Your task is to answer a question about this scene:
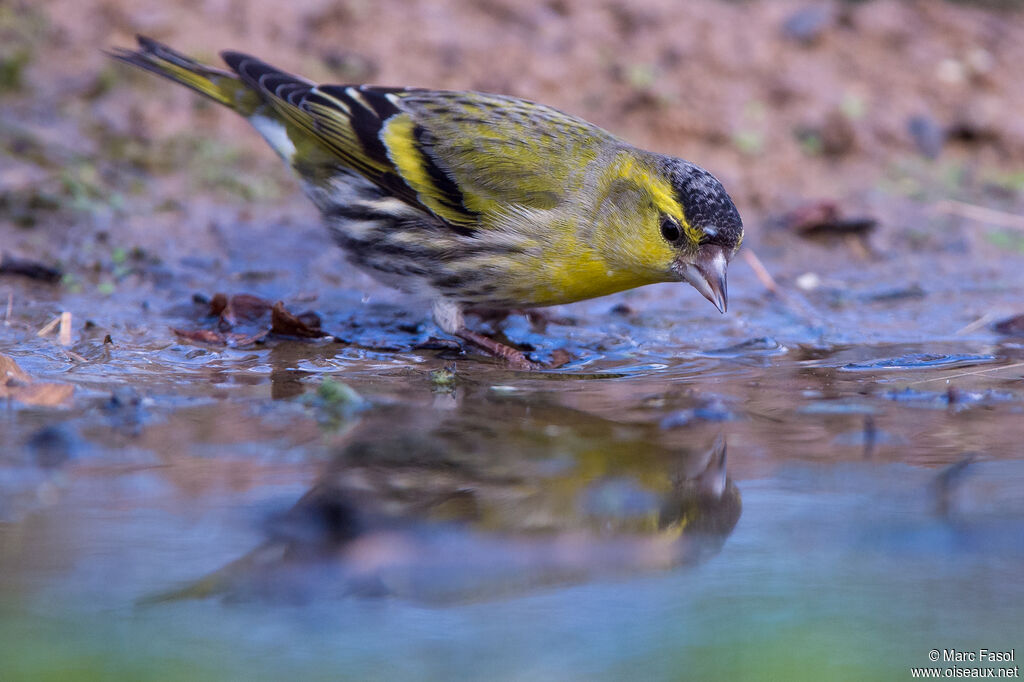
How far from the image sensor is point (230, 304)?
4.74m

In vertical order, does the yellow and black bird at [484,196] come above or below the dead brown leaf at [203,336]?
above

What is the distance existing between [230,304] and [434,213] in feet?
3.14

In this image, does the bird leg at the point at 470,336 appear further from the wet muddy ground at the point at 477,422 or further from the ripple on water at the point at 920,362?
the ripple on water at the point at 920,362

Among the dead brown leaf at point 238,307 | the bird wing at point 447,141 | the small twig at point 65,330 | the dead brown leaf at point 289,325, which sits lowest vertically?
the small twig at point 65,330

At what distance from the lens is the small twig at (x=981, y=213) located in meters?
6.53

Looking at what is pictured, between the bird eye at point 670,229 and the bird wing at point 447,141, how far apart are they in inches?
19.2

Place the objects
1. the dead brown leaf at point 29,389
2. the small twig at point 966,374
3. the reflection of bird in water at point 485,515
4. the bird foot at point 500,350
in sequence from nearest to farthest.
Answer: the reflection of bird in water at point 485,515
the dead brown leaf at point 29,389
the small twig at point 966,374
the bird foot at point 500,350

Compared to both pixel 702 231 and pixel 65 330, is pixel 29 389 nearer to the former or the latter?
pixel 65 330

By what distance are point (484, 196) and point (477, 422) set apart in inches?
63.8

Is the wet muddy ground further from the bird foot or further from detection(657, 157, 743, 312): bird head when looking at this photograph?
→ detection(657, 157, 743, 312): bird head

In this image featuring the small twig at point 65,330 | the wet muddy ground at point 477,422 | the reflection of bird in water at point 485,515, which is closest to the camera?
the wet muddy ground at point 477,422

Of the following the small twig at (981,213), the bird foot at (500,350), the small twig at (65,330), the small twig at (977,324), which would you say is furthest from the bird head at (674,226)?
the small twig at (981,213)

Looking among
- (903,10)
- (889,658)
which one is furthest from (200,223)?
(903,10)

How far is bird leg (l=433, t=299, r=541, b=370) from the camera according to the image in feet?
14.2
